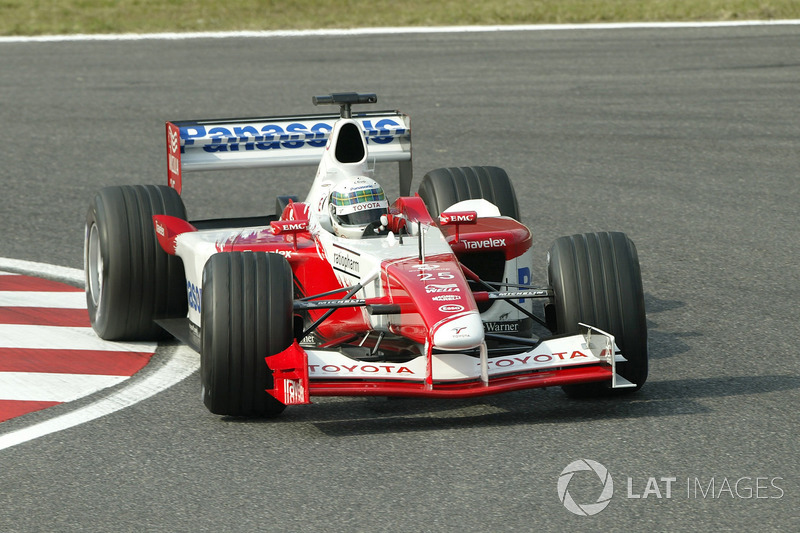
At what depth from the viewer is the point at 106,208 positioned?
295 inches

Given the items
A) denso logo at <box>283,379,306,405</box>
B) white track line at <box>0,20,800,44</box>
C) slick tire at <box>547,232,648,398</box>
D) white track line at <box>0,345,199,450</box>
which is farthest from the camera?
white track line at <box>0,20,800,44</box>

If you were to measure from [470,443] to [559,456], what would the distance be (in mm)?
405

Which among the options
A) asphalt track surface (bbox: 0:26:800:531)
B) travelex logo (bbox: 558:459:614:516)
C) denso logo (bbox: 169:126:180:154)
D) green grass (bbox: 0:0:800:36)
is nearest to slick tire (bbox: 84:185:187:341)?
denso logo (bbox: 169:126:180:154)

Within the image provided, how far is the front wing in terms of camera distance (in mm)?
5820

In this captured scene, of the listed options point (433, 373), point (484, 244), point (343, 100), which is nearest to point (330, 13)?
point (343, 100)

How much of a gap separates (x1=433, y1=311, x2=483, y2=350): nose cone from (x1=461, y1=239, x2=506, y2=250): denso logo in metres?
1.15

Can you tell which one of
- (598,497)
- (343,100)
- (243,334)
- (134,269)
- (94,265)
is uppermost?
(343,100)

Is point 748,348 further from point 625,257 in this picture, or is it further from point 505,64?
point 505,64

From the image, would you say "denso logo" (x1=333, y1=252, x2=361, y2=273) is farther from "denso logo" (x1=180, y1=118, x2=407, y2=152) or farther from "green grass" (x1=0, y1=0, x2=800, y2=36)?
"green grass" (x1=0, y1=0, x2=800, y2=36)

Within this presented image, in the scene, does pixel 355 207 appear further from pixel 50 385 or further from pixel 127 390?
pixel 50 385

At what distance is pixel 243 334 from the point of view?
593cm

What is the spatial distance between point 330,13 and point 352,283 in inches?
658

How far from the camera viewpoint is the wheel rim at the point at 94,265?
780 centimetres

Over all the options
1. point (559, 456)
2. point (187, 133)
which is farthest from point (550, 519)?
point (187, 133)
